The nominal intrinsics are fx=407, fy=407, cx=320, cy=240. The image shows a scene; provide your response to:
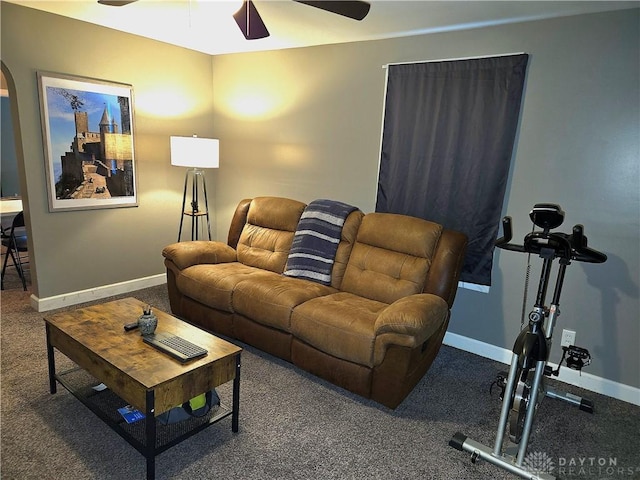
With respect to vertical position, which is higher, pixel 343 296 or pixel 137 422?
pixel 343 296

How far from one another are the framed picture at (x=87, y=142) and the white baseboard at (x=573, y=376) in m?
3.35

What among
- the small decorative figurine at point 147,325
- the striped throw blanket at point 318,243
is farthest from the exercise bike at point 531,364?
the small decorative figurine at point 147,325

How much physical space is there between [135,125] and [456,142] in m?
2.99

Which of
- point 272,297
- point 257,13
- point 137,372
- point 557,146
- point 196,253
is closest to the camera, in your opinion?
point 137,372

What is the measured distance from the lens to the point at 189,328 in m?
2.37

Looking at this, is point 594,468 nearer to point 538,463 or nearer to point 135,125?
point 538,463

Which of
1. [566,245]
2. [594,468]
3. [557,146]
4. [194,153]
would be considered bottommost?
[594,468]

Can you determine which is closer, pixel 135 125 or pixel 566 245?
pixel 566 245

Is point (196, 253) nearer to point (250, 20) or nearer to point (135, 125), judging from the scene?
point (135, 125)

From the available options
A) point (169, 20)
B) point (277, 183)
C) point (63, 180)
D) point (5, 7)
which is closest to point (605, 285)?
point (277, 183)

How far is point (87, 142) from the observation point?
363cm

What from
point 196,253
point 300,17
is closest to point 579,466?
point 196,253

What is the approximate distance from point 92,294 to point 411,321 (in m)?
3.15

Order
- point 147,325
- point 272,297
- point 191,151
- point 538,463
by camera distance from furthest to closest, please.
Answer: point 191,151 < point 272,297 < point 147,325 < point 538,463
